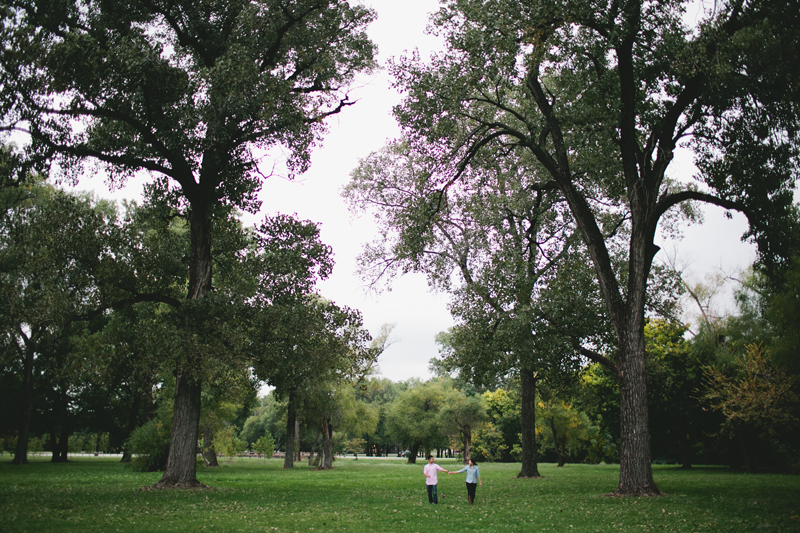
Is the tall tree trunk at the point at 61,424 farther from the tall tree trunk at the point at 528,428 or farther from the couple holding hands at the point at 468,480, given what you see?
the couple holding hands at the point at 468,480

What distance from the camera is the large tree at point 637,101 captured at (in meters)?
14.7

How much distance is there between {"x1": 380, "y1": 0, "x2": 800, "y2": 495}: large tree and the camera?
48.3 ft

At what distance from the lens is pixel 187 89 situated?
682 inches

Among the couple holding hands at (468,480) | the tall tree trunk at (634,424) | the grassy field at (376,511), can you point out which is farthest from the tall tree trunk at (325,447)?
the tall tree trunk at (634,424)

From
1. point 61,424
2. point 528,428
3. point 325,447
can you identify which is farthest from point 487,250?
point 61,424

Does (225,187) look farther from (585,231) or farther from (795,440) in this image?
(795,440)

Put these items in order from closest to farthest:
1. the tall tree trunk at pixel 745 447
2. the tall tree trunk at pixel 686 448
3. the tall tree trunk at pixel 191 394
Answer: the tall tree trunk at pixel 191 394 < the tall tree trunk at pixel 745 447 < the tall tree trunk at pixel 686 448

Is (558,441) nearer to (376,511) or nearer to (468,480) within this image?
(468,480)

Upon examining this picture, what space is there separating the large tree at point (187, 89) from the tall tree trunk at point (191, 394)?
0.04 m

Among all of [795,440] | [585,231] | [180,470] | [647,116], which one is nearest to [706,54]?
[647,116]

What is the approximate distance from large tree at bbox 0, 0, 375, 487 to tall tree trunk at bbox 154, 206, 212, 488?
40 mm

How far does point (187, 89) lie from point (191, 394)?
1052 centimetres

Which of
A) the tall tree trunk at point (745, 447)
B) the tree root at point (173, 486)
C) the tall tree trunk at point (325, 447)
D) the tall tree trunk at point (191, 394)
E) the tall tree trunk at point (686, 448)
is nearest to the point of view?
the tree root at point (173, 486)

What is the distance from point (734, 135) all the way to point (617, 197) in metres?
4.64
